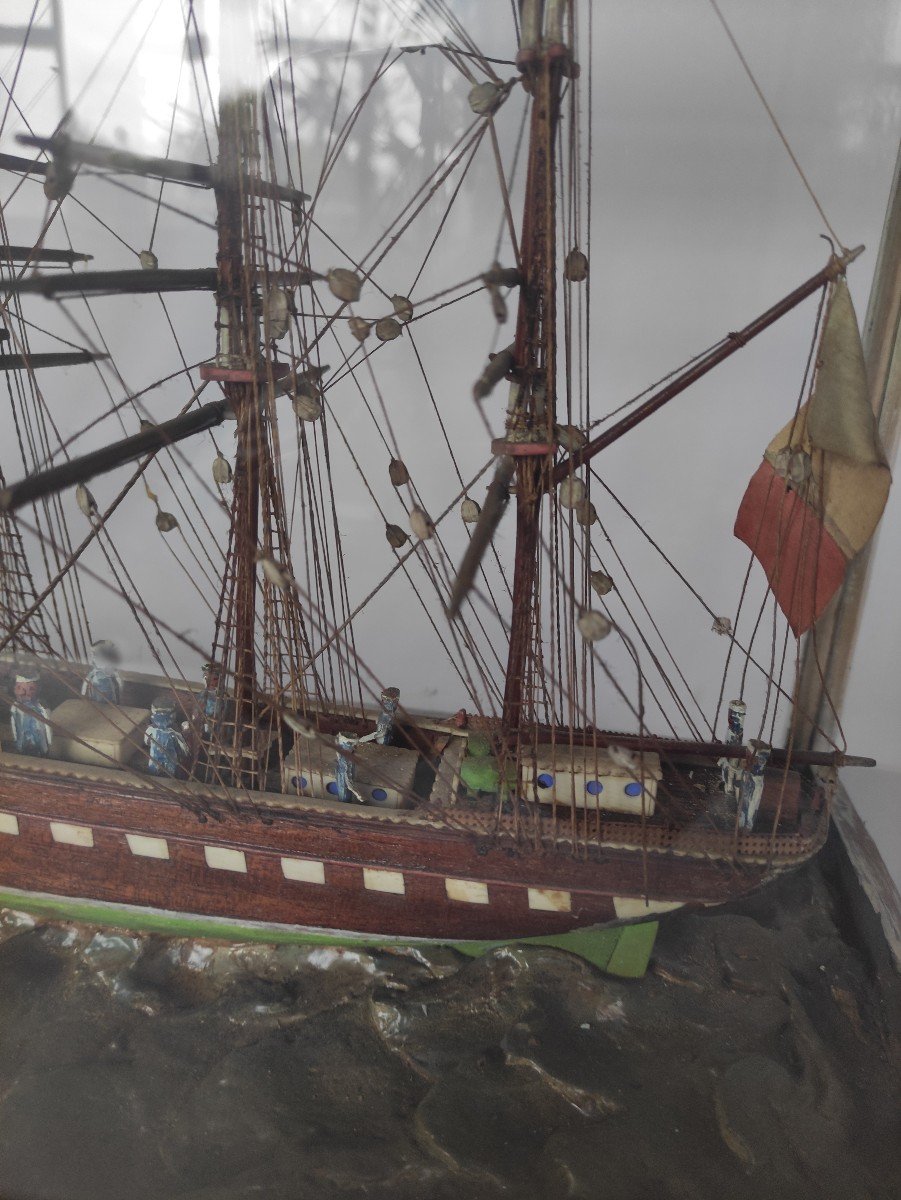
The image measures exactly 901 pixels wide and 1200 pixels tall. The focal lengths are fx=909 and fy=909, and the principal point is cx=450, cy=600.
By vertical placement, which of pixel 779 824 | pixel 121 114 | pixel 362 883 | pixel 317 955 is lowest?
pixel 317 955

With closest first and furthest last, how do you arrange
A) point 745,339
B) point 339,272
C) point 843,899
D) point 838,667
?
1. point 339,272
2. point 745,339
3. point 843,899
4. point 838,667

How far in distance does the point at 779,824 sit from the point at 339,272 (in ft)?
5.98

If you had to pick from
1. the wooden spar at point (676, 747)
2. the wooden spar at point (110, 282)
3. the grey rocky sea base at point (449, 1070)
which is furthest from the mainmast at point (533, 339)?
the wooden spar at point (110, 282)

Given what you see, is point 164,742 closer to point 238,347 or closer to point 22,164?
point 238,347

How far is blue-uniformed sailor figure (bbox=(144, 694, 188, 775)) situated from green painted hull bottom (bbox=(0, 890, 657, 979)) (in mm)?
461

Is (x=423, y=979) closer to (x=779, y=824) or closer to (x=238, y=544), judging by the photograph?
(x=779, y=824)

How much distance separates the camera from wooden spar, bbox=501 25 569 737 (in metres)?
1.96

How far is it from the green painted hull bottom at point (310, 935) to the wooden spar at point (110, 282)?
1753 millimetres

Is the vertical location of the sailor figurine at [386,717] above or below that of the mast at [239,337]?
below

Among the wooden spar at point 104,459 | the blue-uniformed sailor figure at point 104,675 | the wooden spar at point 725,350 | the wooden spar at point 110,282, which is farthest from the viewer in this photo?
the blue-uniformed sailor figure at point 104,675

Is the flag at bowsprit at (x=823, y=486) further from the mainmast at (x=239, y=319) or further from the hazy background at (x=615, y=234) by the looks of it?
the mainmast at (x=239, y=319)

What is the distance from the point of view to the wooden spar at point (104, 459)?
1.70 metres

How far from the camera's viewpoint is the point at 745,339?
2236 mm

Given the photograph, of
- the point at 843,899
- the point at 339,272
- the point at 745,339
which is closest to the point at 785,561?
the point at 745,339
